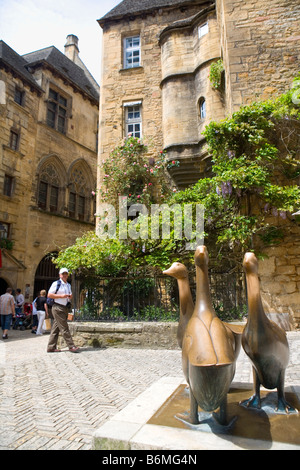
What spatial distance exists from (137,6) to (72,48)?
16.5 metres

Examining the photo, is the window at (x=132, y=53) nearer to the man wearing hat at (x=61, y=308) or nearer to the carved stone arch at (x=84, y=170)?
the carved stone arch at (x=84, y=170)

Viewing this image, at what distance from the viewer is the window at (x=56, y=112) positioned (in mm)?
20602

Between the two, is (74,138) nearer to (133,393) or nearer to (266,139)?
(266,139)

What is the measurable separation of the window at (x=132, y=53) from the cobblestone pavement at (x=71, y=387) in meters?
13.2

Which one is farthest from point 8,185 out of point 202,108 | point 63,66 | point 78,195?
point 63,66

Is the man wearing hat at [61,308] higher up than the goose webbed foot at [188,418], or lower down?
higher up

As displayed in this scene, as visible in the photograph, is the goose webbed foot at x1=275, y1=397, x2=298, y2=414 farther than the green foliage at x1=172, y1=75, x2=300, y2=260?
No

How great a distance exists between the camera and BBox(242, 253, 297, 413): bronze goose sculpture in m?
2.28

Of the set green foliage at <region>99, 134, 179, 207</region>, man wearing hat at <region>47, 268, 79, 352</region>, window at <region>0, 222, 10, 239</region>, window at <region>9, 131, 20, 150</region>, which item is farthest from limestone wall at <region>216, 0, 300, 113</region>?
window at <region>9, 131, 20, 150</region>

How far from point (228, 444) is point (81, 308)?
244 inches

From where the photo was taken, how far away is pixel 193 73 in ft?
41.0

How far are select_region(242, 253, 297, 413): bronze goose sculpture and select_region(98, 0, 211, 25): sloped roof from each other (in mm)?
15994

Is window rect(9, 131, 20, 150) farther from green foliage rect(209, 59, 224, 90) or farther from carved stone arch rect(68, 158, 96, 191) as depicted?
green foliage rect(209, 59, 224, 90)

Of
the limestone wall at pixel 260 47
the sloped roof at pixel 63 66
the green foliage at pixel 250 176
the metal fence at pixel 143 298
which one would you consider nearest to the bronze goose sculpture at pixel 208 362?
the metal fence at pixel 143 298
